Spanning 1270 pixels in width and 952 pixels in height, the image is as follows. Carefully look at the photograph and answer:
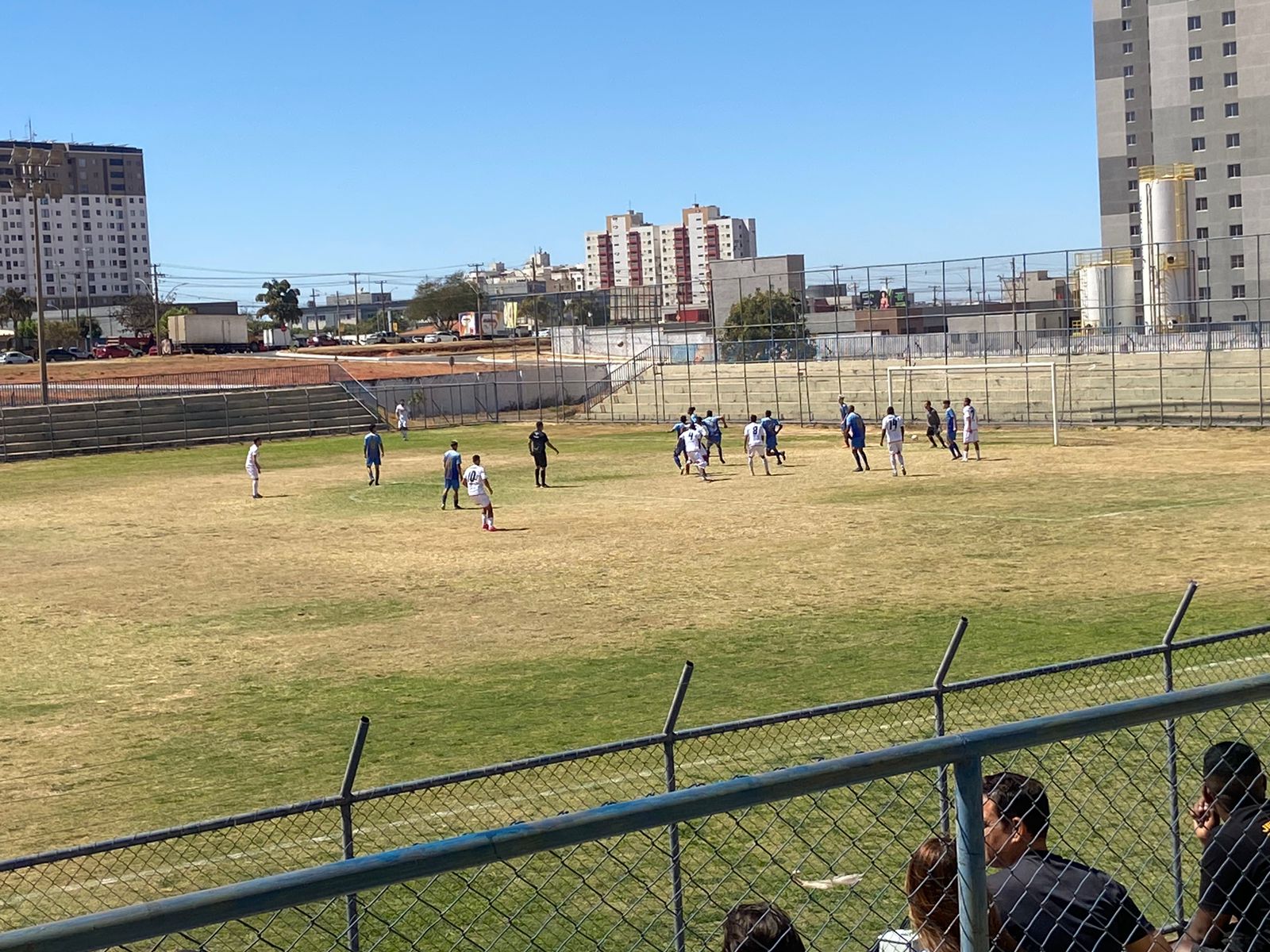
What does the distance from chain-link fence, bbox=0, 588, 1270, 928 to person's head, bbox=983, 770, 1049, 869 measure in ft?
5.44

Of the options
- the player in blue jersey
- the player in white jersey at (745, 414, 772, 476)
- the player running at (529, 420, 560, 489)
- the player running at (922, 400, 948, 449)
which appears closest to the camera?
the player running at (529, 420, 560, 489)

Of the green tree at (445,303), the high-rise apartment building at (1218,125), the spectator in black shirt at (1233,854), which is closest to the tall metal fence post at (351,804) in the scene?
the spectator in black shirt at (1233,854)

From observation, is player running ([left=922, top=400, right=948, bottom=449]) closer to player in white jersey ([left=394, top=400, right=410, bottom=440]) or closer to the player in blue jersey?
the player in blue jersey

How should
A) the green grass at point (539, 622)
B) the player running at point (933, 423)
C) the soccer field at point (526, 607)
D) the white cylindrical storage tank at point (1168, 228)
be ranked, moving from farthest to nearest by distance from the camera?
the white cylindrical storage tank at point (1168, 228), the player running at point (933, 423), the soccer field at point (526, 607), the green grass at point (539, 622)

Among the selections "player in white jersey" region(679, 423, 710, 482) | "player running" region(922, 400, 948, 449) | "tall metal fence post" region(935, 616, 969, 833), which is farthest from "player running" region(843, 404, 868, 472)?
"tall metal fence post" region(935, 616, 969, 833)

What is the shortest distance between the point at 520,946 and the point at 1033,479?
27.1 m

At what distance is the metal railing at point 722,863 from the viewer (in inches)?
120

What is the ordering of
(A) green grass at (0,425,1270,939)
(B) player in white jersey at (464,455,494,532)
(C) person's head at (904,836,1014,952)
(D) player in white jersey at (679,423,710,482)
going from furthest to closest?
(D) player in white jersey at (679,423,710,482) < (B) player in white jersey at (464,455,494,532) < (A) green grass at (0,425,1270,939) < (C) person's head at (904,836,1014,952)

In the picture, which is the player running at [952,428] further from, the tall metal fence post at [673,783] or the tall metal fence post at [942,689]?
the tall metal fence post at [673,783]

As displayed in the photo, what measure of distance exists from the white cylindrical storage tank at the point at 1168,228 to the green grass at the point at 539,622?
41.5 m

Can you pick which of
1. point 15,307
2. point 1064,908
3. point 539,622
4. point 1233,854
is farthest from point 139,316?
point 1064,908

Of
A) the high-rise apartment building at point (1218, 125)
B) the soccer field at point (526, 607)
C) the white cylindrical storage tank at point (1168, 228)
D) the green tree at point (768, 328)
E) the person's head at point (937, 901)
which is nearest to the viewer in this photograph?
the person's head at point (937, 901)

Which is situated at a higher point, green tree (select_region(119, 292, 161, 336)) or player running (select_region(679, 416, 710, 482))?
green tree (select_region(119, 292, 161, 336))

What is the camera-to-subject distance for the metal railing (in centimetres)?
306
